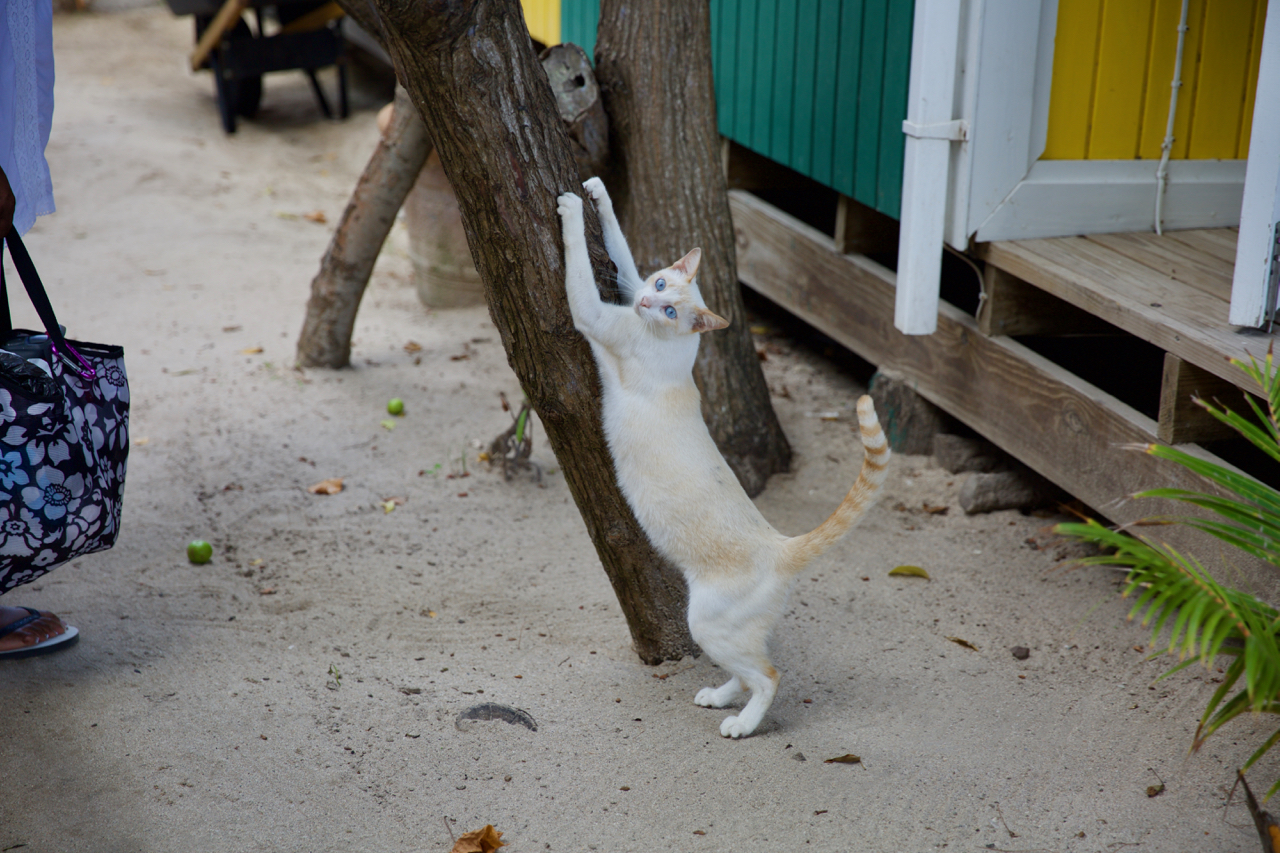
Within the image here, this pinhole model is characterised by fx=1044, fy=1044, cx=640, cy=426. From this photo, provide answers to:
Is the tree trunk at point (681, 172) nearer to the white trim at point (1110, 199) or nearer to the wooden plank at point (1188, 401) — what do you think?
the white trim at point (1110, 199)

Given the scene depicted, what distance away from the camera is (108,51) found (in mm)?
11578

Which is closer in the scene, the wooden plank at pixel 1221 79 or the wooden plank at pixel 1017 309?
the wooden plank at pixel 1221 79

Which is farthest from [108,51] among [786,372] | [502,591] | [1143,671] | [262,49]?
[1143,671]

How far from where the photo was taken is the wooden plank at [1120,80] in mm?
3750

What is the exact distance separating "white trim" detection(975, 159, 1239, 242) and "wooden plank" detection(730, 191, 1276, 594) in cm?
46

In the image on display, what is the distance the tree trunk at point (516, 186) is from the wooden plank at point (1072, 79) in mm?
2085

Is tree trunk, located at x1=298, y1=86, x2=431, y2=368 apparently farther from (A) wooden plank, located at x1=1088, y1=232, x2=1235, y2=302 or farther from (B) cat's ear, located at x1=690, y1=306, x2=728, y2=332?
(A) wooden plank, located at x1=1088, y1=232, x2=1235, y2=302

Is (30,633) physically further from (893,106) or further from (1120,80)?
(1120,80)

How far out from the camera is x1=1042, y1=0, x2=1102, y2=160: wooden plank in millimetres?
3701

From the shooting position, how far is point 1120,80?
382 centimetres

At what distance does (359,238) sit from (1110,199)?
3382mm

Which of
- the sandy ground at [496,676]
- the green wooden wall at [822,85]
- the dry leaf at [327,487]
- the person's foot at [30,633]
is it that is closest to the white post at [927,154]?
the green wooden wall at [822,85]

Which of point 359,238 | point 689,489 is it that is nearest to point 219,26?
point 359,238

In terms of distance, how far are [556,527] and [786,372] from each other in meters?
1.87
